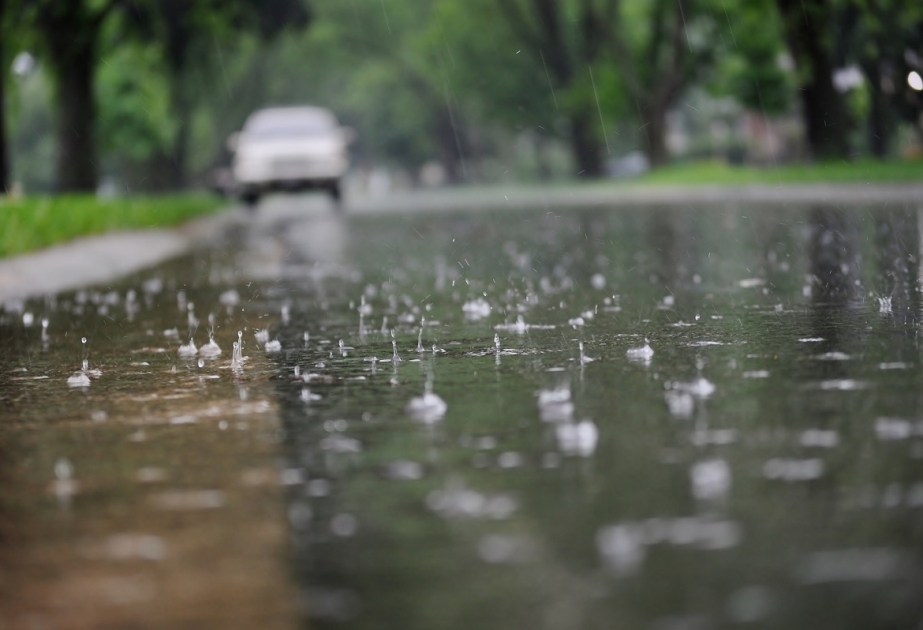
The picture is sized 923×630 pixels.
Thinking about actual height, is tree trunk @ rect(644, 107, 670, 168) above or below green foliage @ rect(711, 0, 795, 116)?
below

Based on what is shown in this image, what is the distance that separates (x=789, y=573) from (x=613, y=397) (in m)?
2.94

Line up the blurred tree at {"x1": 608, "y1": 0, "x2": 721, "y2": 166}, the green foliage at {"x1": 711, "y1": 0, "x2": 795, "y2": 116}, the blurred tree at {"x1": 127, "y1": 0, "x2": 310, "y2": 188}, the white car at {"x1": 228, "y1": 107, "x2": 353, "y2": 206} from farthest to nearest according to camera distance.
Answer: the green foliage at {"x1": 711, "y1": 0, "x2": 795, "y2": 116} → the blurred tree at {"x1": 608, "y1": 0, "x2": 721, "y2": 166} → the white car at {"x1": 228, "y1": 107, "x2": 353, "y2": 206} → the blurred tree at {"x1": 127, "y1": 0, "x2": 310, "y2": 188}

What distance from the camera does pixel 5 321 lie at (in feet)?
41.0

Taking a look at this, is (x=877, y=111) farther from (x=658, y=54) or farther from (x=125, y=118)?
(x=125, y=118)

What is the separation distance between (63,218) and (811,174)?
17.8m

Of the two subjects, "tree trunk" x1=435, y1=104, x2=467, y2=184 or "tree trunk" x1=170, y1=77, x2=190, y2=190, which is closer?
"tree trunk" x1=170, y1=77, x2=190, y2=190

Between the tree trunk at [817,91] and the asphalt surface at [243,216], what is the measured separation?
2.34m

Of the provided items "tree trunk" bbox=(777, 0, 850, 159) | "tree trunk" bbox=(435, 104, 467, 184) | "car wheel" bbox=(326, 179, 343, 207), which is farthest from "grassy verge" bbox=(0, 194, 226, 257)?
"tree trunk" bbox=(435, 104, 467, 184)

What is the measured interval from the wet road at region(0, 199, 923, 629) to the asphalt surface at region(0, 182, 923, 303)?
511 centimetres

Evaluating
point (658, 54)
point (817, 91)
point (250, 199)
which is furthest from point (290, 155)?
point (658, 54)

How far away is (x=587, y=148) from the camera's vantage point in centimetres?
6506

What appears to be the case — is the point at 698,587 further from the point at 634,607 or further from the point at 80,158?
the point at 80,158

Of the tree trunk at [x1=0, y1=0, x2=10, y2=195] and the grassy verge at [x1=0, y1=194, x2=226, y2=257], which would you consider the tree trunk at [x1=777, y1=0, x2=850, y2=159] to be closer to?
the grassy verge at [x1=0, y1=194, x2=226, y2=257]

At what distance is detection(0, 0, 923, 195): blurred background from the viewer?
32938 millimetres
